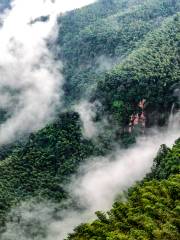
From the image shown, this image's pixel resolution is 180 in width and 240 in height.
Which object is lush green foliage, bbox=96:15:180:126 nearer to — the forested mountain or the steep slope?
the forested mountain

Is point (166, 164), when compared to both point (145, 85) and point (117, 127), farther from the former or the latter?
point (145, 85)

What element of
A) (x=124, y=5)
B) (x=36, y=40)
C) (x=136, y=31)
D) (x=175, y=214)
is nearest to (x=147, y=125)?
(x=136, y=31)

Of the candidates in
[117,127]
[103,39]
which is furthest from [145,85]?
[103,39]

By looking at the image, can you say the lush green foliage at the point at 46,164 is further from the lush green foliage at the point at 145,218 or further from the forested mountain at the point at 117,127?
the lush green foliage at the point at 145,218

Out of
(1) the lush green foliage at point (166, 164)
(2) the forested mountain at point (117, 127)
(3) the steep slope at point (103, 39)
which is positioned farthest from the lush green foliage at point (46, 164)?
(3) the steep slope at point (103, 39)

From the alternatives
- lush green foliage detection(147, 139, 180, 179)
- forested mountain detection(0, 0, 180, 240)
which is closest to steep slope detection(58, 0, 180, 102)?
forested mountain detection(0, 0, 180, 240)

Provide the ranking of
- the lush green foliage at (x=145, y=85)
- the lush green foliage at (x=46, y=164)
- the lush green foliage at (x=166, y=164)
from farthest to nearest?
the lush green foliage at (x=145, y=85), the lush green foliage at (x=46, y=164), the lush green foliage at (x=166, y=164)

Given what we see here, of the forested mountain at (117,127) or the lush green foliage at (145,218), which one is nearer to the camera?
the lush green foliage at (145,218)
